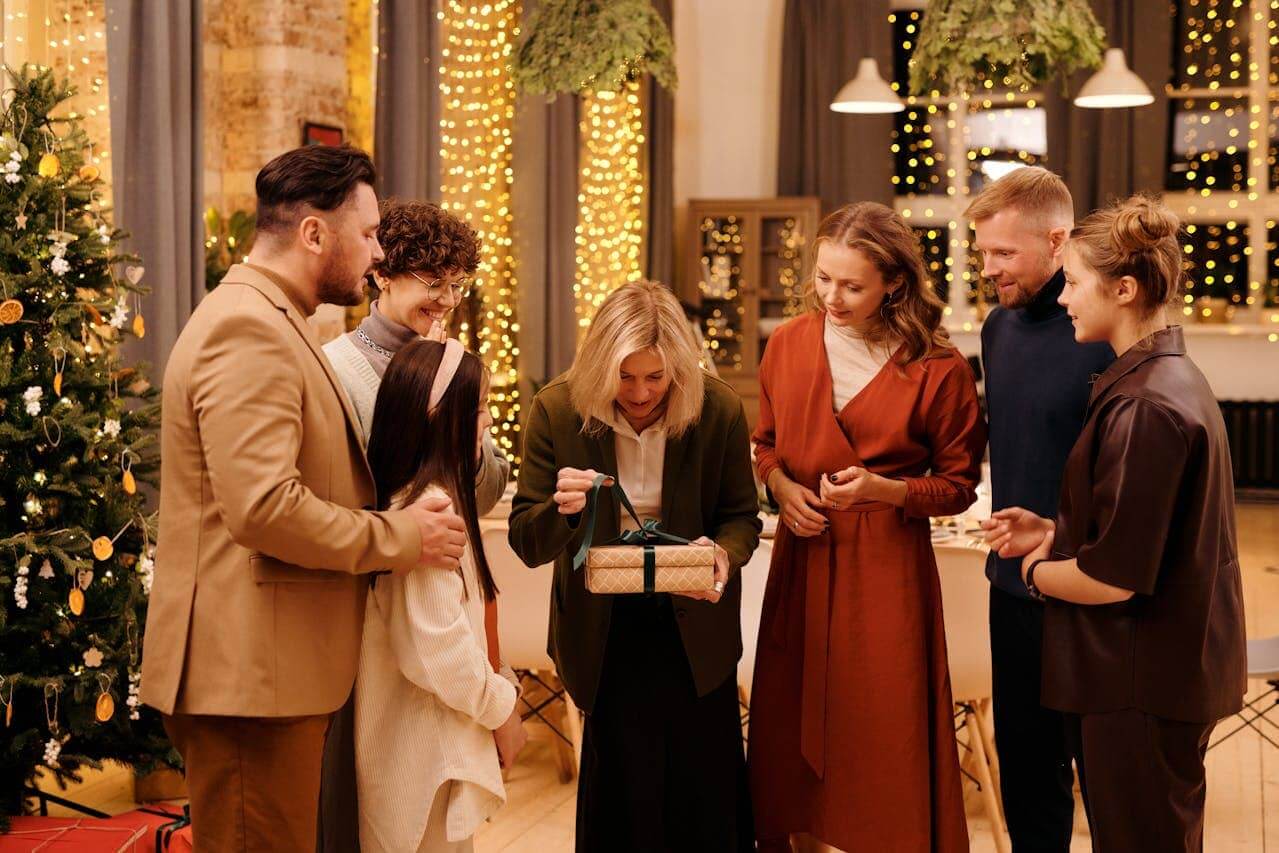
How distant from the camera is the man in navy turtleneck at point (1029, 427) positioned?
287 cm

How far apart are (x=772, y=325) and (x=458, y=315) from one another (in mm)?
4438

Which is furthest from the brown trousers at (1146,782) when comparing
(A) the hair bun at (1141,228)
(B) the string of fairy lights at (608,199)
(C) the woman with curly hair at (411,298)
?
(B) the string of fairy lights at (608,199)

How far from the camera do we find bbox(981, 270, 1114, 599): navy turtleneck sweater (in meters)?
2.85

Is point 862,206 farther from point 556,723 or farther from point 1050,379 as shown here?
point 556,723

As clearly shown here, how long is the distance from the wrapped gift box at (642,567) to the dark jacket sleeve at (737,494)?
0.24 metres

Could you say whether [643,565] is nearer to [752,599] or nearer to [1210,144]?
[752,599]

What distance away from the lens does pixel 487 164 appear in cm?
804

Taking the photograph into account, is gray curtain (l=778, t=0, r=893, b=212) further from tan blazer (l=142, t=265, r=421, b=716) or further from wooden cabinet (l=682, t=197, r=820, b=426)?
tan blazer (l=142, t=265, r=421, b=716)

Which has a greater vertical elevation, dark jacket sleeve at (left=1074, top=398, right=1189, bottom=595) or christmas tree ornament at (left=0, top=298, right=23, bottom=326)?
christmas tree ornament at (left=0, top=298, right=23, bottom=326)

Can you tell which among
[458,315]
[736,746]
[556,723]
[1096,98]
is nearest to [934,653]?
[736,746]

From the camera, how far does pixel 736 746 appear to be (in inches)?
117

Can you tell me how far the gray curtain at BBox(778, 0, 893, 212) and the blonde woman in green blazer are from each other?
29.3 feet

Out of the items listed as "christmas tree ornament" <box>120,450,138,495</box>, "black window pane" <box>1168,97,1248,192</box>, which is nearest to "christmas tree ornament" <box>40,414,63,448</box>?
"christmas tree ornament" <box>120,450,138,495</box>

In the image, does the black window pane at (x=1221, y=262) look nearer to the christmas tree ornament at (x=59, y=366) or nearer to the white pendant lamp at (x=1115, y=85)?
the white pendant lamp at (x=1115, y=85)
